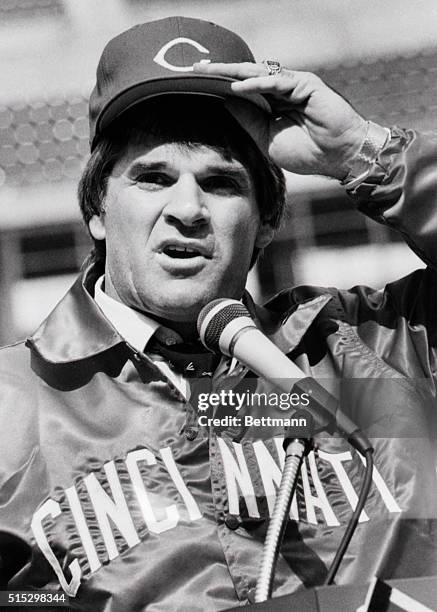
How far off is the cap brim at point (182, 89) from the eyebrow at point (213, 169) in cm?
9

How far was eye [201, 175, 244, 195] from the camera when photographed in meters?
1.53

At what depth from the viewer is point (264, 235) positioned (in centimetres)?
173

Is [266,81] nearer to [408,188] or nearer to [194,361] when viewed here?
[408,188]

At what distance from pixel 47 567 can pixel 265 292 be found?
1.96m

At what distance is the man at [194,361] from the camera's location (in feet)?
4.24

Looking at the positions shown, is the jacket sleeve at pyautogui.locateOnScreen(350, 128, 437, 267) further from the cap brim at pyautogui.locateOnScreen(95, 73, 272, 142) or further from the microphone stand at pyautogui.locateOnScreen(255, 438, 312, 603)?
the microphone stand at pyautogui.locateOnScreen(255, 438, 312, 603)

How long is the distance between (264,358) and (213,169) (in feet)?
1.70

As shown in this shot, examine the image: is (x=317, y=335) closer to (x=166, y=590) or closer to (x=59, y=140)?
(x=166, y=590)

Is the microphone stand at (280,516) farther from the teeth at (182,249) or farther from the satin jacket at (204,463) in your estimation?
the teeth at (182,249)

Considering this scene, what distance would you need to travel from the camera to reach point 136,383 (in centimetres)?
147

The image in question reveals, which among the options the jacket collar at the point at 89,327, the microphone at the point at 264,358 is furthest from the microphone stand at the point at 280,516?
the jacket collar at the point at 89,327

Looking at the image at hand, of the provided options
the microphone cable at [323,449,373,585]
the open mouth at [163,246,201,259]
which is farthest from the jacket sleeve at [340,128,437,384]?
the microphone cable at [323,449,373,585]

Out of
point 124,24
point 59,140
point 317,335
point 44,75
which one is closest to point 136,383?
point 317,335

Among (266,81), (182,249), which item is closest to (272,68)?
(266,81)
